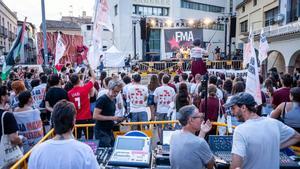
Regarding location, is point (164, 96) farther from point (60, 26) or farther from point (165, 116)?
point (60, 26)

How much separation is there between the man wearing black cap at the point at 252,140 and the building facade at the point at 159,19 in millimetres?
29881

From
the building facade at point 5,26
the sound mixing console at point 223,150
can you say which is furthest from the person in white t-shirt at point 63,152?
the building facade at point 5,26

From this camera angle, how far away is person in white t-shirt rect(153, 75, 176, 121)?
Answer: 24.5ft

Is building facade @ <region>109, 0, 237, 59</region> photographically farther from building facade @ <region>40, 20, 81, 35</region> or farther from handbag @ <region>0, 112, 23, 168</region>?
handbag @ <region>0, 112, 23, 168</region>

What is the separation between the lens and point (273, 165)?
9.89ft

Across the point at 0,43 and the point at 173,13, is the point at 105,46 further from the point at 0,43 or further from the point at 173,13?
the point at 0,43

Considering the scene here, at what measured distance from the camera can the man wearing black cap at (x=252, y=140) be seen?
2.88 metres

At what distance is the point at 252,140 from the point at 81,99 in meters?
4.31

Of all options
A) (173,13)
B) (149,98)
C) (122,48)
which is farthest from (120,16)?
(149,98)

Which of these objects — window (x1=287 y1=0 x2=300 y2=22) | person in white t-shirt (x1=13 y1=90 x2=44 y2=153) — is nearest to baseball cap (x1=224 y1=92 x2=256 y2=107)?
person in white t-shirt (x1=13 y1=90 x2=44 y2=153)

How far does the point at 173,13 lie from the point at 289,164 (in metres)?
38.7

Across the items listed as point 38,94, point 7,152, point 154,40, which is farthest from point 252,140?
point 154,40

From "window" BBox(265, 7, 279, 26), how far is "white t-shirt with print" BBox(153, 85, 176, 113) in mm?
20614

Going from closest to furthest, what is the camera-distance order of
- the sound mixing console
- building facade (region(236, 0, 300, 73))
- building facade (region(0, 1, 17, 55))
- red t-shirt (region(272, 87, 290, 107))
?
the sound mixing console
red t-shirt (region(272, 87, 290, 107))
building facade (region(236, 0, 300, 73))
building facade (region(0, 1, 17, 55))
